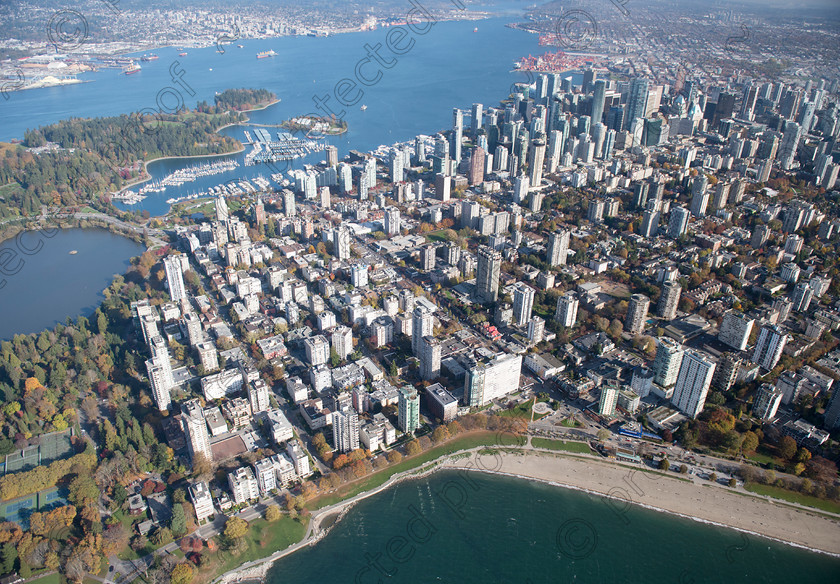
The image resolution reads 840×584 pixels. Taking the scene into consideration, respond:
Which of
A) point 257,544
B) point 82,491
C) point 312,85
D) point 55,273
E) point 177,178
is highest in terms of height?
point 312,85

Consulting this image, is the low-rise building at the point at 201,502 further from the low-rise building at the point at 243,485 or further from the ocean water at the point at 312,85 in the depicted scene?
the ocean water at the point at 312,85

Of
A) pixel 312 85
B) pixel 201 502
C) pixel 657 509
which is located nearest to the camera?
pixel 201 502

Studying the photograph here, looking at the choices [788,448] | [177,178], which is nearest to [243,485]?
[788,448]

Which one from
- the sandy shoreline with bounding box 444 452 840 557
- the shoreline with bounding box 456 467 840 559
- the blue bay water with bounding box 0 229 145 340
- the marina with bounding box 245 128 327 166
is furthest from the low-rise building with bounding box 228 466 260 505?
the marina with bounding box 245 128 327 166

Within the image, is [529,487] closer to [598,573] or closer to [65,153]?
[598,573]

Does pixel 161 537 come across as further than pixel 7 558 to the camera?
Yes

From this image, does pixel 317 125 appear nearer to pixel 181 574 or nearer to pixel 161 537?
pixel 161 537

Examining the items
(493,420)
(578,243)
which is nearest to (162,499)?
(493,420)
